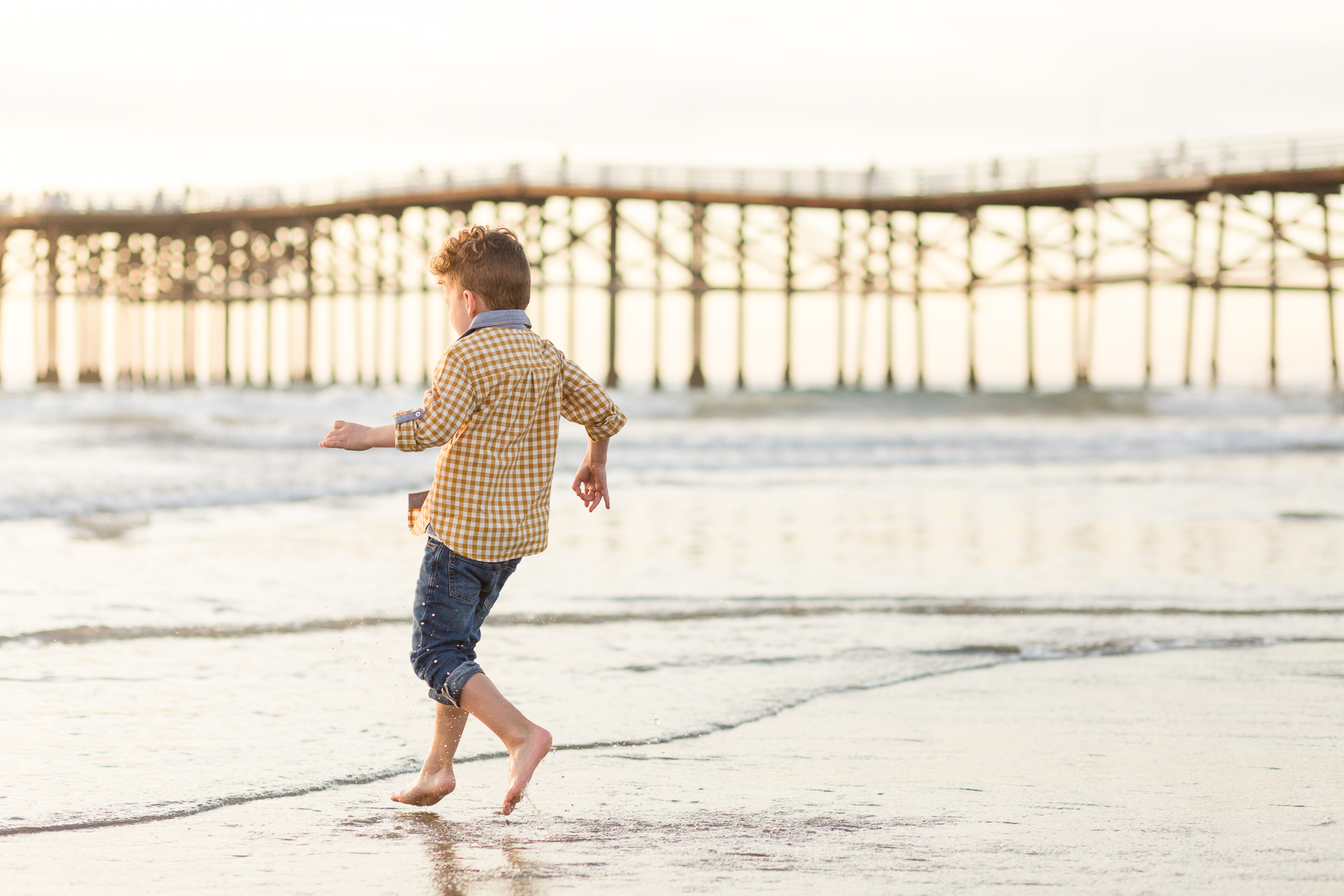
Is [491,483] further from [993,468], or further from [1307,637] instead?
[993,468]

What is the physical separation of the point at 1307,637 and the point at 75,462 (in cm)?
1001

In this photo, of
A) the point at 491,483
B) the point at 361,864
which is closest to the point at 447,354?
the point at 491,483

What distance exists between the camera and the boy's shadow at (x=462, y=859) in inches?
87.0

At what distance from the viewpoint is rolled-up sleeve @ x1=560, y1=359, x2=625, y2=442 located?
2.73m

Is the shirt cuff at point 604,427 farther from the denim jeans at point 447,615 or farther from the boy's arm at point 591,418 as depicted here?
the denim jeans at point 447,615

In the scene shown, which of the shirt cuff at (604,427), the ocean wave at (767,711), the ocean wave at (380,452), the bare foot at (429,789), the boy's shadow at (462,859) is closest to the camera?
the boy's shadow at (462,859)

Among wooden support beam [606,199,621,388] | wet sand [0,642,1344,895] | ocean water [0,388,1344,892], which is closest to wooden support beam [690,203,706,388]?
wooden support beam [606,199,621,388]

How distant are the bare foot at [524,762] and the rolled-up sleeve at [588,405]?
0.53 m

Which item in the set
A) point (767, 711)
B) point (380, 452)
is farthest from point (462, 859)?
point (380, 452)

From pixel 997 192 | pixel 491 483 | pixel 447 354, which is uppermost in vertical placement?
pixel 997 192

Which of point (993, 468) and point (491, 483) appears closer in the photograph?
point (491, 483)

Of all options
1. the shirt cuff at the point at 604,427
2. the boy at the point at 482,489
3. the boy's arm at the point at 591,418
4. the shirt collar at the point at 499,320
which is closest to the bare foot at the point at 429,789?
the boy at the point at 482,489

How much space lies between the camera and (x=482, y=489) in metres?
2.64

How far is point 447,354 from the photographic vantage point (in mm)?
2590
